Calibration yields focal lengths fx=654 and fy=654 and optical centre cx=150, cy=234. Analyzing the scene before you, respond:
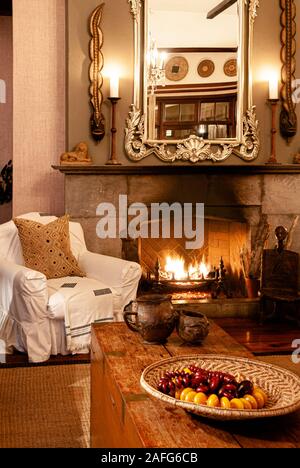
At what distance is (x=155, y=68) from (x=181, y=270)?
157 centimetres

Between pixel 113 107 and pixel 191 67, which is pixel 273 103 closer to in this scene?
pixel 191 67

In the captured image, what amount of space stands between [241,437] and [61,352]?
8.07 ft

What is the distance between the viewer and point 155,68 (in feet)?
15.7

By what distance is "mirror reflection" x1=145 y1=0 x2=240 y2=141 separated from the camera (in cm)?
478

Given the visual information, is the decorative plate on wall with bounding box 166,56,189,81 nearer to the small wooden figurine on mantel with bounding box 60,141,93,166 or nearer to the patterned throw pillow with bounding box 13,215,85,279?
the small wooden figurine on mantel with bounding box 60,141,93,166

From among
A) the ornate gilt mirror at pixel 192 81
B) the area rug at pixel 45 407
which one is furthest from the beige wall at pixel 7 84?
the area rug at pixel 45 407

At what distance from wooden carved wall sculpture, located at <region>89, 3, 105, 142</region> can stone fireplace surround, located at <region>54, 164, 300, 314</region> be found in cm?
32

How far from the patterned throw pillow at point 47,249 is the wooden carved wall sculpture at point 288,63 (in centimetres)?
195

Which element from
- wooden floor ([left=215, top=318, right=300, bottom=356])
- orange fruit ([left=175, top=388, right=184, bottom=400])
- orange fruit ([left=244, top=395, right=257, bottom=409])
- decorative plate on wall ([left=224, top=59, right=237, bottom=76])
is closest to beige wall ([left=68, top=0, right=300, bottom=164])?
decorative plate on wall ([left=224, top=59, right=237, bottom=76])

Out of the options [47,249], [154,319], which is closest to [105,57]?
[47,249]

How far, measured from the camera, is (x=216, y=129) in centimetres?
491

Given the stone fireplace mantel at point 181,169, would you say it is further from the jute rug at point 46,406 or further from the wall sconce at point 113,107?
the jute rug at point 46,406
